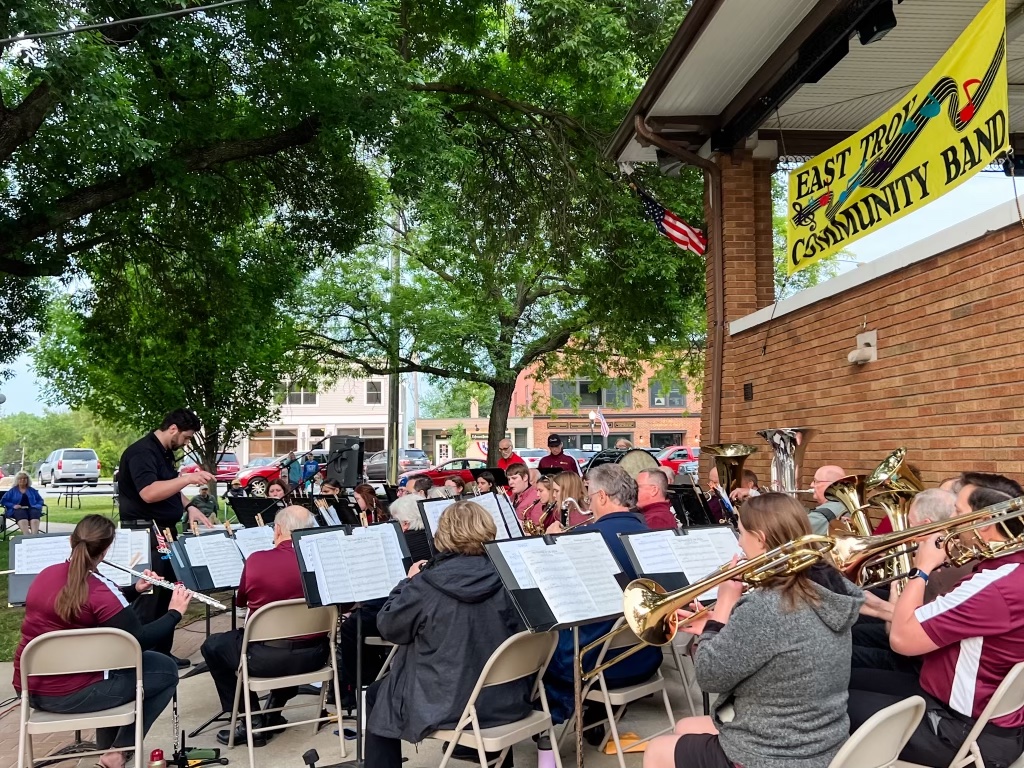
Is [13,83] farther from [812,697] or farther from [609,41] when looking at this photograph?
[812,697]

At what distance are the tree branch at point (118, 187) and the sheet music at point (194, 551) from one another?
523 cm

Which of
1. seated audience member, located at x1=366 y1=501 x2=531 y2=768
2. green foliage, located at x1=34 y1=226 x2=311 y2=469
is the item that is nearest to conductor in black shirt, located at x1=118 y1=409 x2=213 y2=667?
seated audience member, located at x1=366 y1=501 x2=531 y2=768

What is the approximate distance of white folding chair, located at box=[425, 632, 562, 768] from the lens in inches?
151

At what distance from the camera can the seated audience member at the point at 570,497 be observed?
23.1 feet

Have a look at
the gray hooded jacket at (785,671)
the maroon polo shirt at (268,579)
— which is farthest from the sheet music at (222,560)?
the gray hooded jacket at (785,671)

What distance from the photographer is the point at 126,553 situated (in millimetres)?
5598

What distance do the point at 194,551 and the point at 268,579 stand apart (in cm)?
88

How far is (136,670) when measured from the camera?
4398 mm

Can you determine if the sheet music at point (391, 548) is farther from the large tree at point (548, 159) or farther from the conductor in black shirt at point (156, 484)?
the large tree at point (548, 159)

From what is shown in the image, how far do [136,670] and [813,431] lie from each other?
6.22m

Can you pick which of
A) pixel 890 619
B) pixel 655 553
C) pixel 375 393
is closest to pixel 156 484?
→ pixel 655 553

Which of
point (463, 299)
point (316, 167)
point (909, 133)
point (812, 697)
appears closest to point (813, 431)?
point (909, 133)

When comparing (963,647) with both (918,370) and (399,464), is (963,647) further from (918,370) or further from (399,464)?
(399,464)

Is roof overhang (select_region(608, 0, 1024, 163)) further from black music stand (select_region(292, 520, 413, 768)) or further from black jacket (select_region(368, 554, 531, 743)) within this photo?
black jacket (select_region(368, 554, 531, 743))
